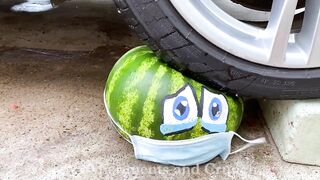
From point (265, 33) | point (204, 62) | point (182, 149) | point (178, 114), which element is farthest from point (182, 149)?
point (265, 33)

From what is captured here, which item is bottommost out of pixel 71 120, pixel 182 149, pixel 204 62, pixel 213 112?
pixel 71 120

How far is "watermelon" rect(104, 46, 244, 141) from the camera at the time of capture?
1.38 metres

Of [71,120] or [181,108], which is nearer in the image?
[181,108]

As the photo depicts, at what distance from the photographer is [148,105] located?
1.38 meters

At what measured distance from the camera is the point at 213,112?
1.40 m

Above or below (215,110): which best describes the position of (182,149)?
below

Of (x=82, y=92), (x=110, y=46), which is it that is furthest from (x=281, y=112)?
(x=110, y=46)

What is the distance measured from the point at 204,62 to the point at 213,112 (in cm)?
16

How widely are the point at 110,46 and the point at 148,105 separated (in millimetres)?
942

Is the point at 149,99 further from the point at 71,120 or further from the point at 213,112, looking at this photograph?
the point at 71,120

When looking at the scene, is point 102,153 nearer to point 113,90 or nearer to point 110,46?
point 113,90

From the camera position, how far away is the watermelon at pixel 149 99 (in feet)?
4.52

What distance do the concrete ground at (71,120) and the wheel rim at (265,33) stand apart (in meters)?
0.33

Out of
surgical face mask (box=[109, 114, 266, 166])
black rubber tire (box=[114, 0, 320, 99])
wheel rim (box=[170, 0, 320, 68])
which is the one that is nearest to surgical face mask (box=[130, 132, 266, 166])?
surgical face mask (box=[109, 114, 266, 166])
